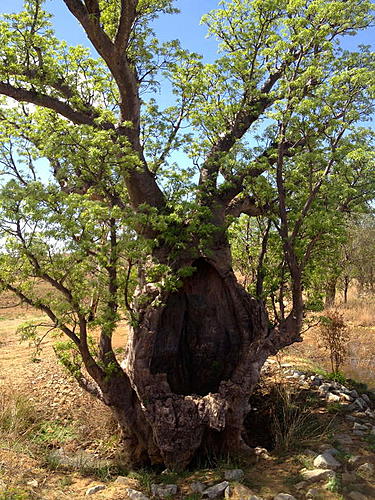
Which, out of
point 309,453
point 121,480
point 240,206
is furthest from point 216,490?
point 240,206

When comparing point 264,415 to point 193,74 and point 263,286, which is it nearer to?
point 263,286

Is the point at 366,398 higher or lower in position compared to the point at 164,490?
higher

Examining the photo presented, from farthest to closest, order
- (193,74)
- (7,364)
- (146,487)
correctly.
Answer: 1. (7,364)
2. (193,74)
3. (146,487)

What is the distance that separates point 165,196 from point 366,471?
13.2 ft

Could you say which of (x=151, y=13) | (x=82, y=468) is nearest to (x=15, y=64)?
(x=151, y=13)

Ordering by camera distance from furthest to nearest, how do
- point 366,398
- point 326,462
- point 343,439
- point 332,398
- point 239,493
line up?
point 366,398, point 332,398, point 343,439, point 326,462, point 239,493

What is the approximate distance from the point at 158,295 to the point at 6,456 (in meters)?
2.47

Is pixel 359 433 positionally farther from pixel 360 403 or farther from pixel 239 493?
pixel 239 493

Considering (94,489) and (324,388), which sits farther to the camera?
(324,388)

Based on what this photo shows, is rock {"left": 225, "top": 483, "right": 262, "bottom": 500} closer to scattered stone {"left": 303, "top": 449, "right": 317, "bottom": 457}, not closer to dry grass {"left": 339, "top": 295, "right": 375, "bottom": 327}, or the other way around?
scattered stone {"left": 303, "top": 449, "right": 317, "bottom": 457}

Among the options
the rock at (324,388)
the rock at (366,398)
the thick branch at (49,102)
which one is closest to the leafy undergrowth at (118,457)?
the rock at (324,388)

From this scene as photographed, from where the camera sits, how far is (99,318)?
182 inches

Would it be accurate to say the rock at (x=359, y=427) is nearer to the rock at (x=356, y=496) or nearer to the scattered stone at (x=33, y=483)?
the rock at (x=356, y=496)

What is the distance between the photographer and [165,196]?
5.91 m
